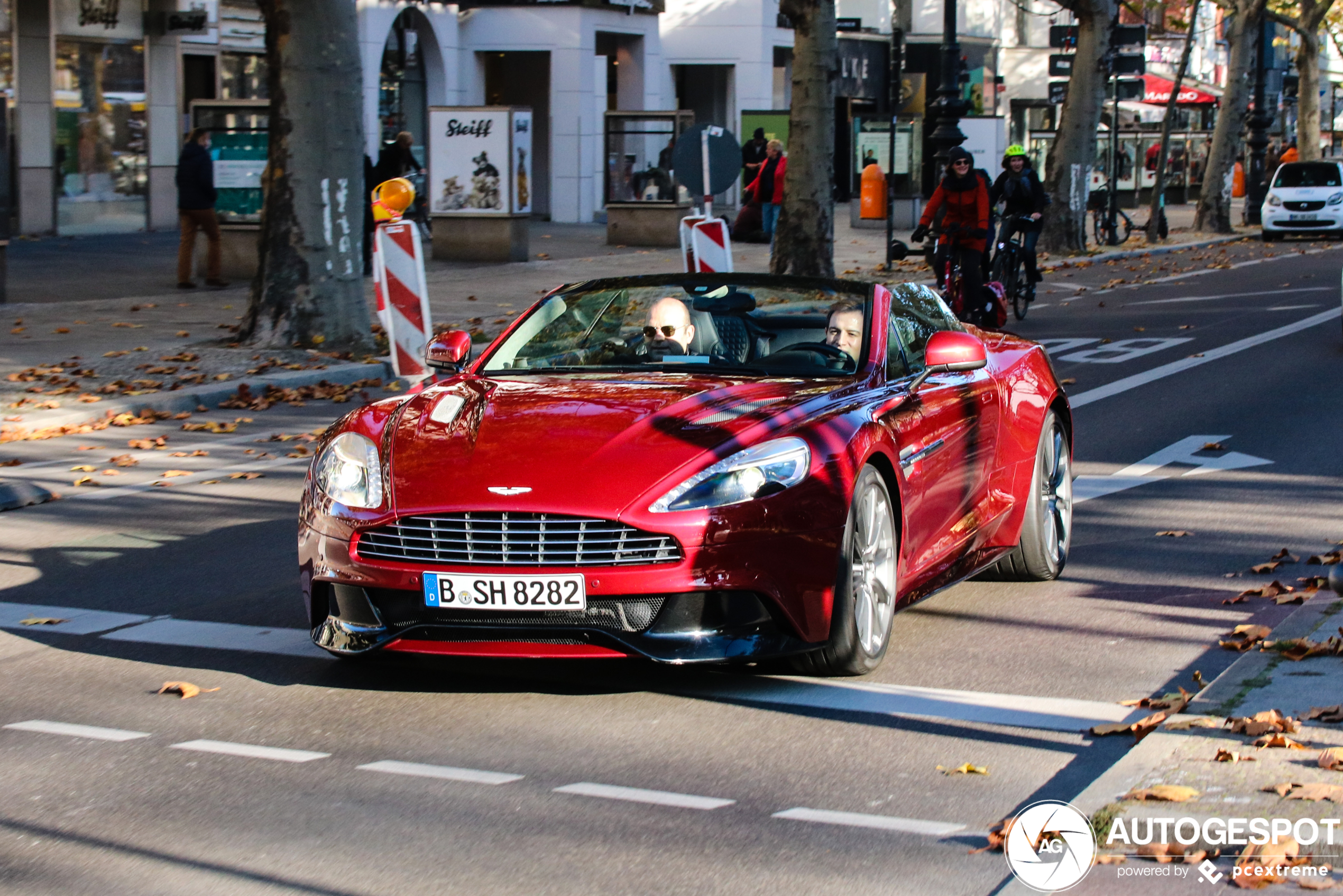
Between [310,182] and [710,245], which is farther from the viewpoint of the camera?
[710,245]

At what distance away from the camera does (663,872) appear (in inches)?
164

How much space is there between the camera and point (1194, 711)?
5105 mm

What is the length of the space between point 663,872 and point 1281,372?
11.9m

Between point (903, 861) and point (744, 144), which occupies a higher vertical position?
point (744, 144)

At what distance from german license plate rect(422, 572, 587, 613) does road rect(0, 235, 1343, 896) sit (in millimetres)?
340

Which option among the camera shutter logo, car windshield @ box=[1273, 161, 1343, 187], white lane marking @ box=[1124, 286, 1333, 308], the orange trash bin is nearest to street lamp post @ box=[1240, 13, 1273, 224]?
car windshield @ box=[1273, 161, 1343, 187]

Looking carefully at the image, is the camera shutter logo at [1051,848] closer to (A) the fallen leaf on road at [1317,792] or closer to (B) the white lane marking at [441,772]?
(A) the fallen leaf on road at [1317,792]

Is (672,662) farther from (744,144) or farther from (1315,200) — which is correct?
(1315,200)

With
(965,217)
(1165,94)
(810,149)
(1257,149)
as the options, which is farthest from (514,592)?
(1165,94)

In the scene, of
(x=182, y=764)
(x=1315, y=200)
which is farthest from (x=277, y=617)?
(x=1315, y=200)

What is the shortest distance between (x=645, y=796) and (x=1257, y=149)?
46.7 meters

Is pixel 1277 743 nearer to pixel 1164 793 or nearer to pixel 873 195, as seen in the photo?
pixel 1164 793

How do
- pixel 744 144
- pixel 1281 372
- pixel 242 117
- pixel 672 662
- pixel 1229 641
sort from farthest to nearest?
pixel 744 144 < pixel 242 117 < pixel 1281 372 < pixel 1229 641 < pixel 672 662

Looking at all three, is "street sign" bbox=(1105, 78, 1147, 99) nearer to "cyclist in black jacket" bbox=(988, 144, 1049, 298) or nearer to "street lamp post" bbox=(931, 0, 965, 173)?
"street lamp post" bbox=(931, 0, 965, 173)
